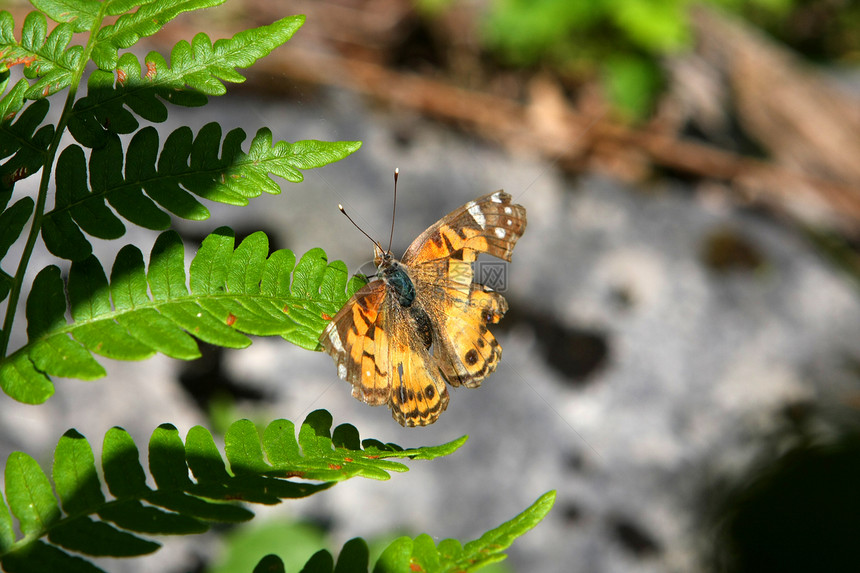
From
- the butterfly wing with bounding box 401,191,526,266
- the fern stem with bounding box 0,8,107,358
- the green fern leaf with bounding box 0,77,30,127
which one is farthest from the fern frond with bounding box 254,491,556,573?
the green fern leaf with bounding box 0,77,30,127

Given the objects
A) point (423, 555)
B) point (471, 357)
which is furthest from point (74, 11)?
point (423, 555)

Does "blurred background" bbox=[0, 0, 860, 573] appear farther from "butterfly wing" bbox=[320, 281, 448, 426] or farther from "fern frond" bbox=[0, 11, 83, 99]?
"fern frond" bbox=[0, 11, 83, 99]

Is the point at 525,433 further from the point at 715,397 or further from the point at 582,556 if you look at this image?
the point at 715,397

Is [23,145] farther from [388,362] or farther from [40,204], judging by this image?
[388,362]

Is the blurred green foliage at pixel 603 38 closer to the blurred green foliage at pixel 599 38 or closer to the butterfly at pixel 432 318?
the blurred green foliage at pixel 599 38

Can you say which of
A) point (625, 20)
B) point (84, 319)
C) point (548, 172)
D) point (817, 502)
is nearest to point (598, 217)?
point (548, 172)

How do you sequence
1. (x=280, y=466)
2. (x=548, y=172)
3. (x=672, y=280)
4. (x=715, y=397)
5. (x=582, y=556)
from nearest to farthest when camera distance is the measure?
(x=280, y=466), (x=582, y=556), (x=715, y=397), (x=672, y=280), (x=548, y=172)

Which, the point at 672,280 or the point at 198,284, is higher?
the point at 198,284
